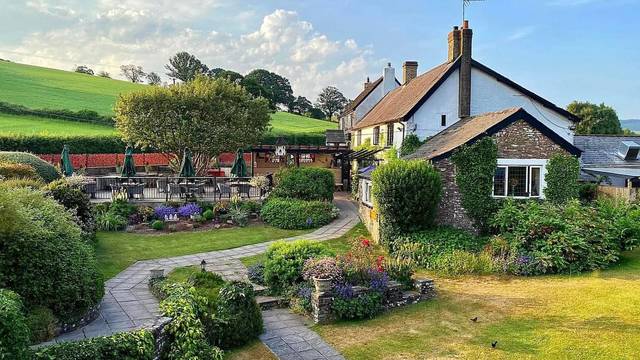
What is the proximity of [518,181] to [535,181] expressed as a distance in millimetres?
698

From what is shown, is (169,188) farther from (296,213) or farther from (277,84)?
(277,84)

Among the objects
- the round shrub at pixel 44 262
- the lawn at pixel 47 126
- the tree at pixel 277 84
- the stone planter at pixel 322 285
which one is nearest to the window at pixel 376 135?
the stone planter at pixel 322 285

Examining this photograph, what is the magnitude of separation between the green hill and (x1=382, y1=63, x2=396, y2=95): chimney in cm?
1977

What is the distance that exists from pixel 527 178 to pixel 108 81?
87.1 metres

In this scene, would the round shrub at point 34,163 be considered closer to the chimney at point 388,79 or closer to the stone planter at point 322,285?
the stone planter at point 322,285

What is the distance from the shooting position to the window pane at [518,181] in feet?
61.8

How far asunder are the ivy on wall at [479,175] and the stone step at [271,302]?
31.6ft

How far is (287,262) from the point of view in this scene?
12.3 meters

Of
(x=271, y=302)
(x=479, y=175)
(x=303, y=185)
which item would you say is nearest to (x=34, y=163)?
(x=303, y=185)

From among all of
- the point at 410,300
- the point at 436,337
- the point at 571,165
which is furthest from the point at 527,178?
the point at 436,337

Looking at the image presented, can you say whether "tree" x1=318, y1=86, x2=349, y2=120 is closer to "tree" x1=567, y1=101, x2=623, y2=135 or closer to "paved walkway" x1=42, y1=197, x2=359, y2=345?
"tree" x1=567, y1=101, x2=623, y2=135

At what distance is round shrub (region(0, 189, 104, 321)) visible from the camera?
360 inches

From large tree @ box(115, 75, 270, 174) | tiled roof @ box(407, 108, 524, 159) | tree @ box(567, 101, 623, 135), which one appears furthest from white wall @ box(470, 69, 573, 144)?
tree @ box(567, 101, 623, 135)

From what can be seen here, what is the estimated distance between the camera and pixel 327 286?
10852 mm
